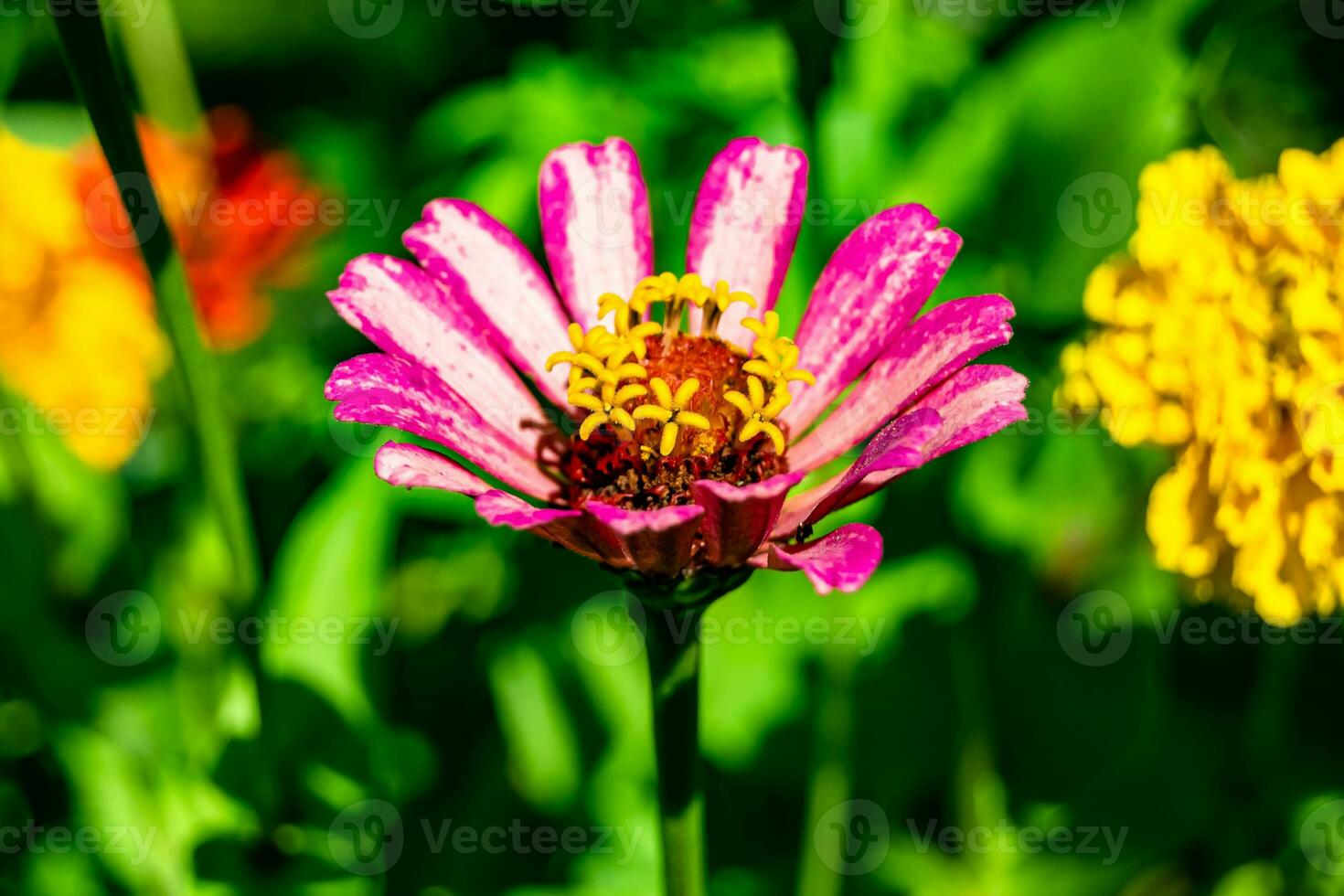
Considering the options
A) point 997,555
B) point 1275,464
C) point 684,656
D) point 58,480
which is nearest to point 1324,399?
point 1275,464

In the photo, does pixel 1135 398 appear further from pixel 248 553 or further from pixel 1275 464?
pixel 248 553
